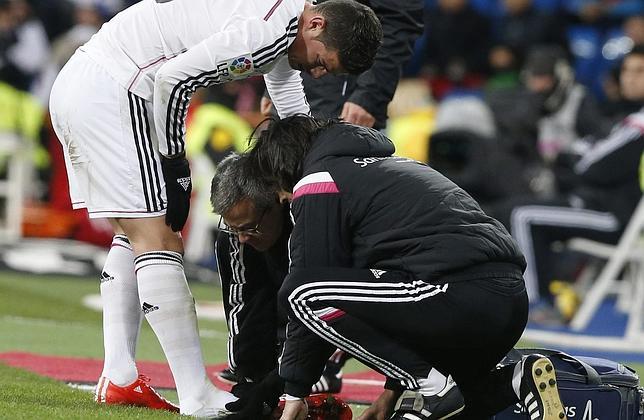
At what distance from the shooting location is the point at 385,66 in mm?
5809

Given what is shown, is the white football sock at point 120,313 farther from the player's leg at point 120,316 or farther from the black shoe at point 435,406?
the black shoe at point 435,406

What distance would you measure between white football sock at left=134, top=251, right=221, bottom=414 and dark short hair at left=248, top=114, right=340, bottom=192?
2.10 feet

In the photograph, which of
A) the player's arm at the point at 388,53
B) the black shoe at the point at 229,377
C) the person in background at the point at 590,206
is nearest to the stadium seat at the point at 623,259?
the person in background at the point at 590,206

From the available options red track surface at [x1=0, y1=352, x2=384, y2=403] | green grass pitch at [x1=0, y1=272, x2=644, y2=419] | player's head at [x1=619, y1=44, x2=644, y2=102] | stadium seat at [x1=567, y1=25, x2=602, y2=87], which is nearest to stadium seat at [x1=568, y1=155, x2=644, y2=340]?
player's head at [x1=619, y1=44, x2=644, y2=102]

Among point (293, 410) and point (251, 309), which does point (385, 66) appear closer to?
point (251, 309)

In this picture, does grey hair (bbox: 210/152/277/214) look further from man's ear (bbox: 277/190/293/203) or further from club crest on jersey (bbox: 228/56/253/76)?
club crest on jersey (bbox: 228/56/253/76)

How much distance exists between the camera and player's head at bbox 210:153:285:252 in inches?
177

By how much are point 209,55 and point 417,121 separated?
9.01m

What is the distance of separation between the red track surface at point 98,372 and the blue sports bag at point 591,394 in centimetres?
108

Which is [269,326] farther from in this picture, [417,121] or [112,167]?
[417,121]

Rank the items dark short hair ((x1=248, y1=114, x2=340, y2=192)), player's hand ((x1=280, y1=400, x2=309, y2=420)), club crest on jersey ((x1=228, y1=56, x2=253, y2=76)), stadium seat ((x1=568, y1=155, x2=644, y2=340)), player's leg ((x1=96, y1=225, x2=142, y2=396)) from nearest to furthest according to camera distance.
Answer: player's hand ((x1=280, y1=400, x2=309, y2=420)) < dark short hair ((x1=248, y1=114, x2=340, y2=192)) < club crest on jersey ((x1=228, y1=56, x2=253, y2=76)) < player's leg ((x1=96, y1=225, x2=142, y2=396)) < stadium seat ((x1=568, y1=155, x2=644, y2=340))

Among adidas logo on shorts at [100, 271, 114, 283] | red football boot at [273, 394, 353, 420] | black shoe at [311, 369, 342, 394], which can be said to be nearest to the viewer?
red football boot at [273, 394, 353, 420]

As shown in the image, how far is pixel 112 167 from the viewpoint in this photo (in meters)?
4.86

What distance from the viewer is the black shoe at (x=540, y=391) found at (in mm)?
4297
